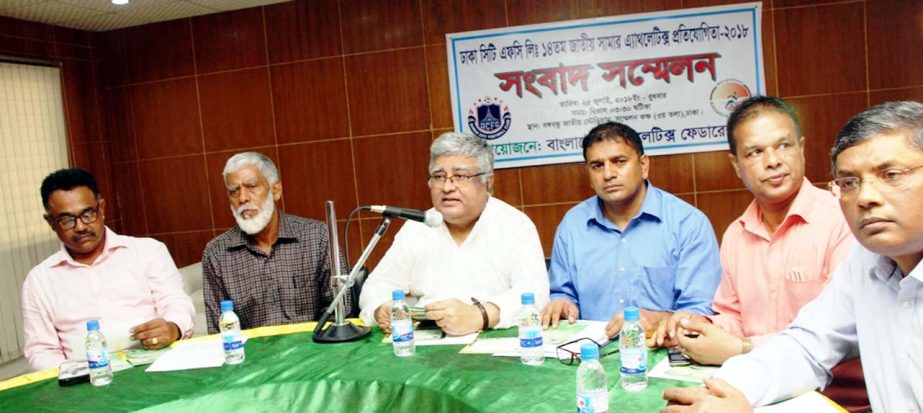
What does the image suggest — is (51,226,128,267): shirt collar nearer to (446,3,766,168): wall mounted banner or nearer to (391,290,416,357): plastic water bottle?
(391,290,416,357): plastic water bottle

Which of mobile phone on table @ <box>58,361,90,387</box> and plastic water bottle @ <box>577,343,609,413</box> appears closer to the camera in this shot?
plastic water bottle @ <box>577,343,609,413</box>

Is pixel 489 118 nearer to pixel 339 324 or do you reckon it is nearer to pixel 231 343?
pixel 339 324

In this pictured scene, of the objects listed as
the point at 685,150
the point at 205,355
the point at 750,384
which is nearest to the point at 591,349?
the point at 750,384

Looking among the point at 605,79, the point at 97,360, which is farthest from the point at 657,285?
the point at 605,79

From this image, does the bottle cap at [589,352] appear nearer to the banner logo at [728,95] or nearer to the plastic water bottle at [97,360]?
the plastic water bottle at [97,360]

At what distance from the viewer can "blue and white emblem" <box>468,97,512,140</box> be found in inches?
200

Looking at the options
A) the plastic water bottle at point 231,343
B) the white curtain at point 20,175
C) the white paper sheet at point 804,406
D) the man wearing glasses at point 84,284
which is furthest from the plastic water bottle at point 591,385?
the white curtain at point 20,175

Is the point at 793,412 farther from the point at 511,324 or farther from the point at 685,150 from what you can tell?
the point at 685,150

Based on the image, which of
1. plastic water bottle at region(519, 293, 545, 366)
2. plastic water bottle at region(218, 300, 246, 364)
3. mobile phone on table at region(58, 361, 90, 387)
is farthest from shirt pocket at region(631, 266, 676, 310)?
mobile phone on table at region(58, 361, 90, 387)

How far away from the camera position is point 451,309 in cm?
224

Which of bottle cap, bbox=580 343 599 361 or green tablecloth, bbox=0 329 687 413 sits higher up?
bottle cap, bbox=580 343 599 361

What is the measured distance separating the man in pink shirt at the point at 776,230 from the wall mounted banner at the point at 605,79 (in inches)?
112

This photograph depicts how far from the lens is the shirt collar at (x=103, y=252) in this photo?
276 cm

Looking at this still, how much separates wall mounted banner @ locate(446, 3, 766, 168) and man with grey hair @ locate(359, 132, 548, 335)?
2.35m
